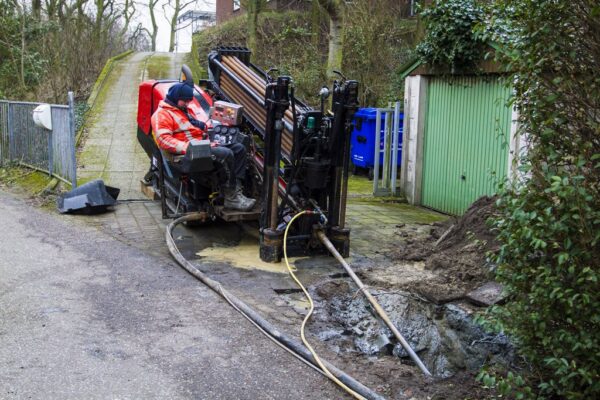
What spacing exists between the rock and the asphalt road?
1654 millimetres

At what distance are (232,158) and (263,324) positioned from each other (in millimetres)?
2909

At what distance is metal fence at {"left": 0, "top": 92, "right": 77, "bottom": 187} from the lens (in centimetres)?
1134

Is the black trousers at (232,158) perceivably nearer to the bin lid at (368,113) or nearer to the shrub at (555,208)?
the shrub at (555,208)

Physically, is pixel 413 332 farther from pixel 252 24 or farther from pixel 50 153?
pixel 252 24

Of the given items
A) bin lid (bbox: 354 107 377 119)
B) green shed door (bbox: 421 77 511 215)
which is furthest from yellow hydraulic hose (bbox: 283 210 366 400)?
bin lid (bbox: 354 107 377 119)

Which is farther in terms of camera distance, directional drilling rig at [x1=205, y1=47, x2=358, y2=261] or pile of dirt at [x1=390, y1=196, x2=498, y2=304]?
directional drilling rig at [x1=205, y1=47, x2=358, y2=261]

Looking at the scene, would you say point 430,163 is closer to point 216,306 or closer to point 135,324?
point 216,306

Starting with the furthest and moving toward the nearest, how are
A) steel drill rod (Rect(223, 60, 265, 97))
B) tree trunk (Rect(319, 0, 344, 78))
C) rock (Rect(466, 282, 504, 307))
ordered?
tree trunk (Rect(319, 0, 344, 78))
steel drill rod (Rect(223, 60, 265, 97))
rock (Rect(466, 282, 504, 307))

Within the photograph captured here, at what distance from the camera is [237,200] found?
8.29 meters

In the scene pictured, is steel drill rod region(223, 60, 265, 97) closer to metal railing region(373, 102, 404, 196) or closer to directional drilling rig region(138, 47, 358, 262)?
directional drilling rig region(138, 47, 358, 262)

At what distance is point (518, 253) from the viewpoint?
12.0 ft

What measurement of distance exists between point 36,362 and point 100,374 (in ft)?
1.68

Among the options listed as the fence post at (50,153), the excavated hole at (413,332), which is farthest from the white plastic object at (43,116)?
the excavated hole at (413,332)

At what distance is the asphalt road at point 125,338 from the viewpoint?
4.54 m
